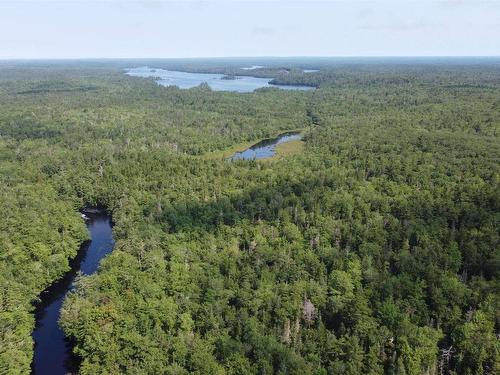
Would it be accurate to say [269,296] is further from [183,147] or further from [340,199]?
[183,147]

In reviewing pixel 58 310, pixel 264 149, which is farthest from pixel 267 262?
pixel 264 149

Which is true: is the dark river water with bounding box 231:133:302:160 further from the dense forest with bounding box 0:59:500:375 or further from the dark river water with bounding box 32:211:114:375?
the dark river water with bounding box 32:211:114:375

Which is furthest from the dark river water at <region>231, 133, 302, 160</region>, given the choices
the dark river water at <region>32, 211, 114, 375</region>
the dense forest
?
the dark river water at <region>32, 211, 114, 375</region>

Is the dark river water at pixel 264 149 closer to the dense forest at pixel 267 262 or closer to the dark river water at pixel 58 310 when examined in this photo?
the dense forest at pixel 267 262

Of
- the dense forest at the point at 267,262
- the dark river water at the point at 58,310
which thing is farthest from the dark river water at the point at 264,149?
the dark river water at the point at 58,310

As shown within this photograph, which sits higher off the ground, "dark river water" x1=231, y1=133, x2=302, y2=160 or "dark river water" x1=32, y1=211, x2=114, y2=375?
"dark river water" x1=231, y1=133, x2=302, y2=160

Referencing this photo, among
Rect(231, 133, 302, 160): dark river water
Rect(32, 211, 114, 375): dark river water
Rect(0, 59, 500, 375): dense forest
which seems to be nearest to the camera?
Rect(0, 59, 500, 375): dense forest

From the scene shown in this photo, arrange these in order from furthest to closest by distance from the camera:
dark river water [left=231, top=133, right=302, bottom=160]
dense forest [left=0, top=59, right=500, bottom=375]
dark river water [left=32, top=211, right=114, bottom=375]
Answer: dark river water [left=231, top=133, right=302, bottom=160] < dark river water [left=32, top=211, right=114, bottom=375] < dense forest [left=0, top=59, right=500, bottom=375]
